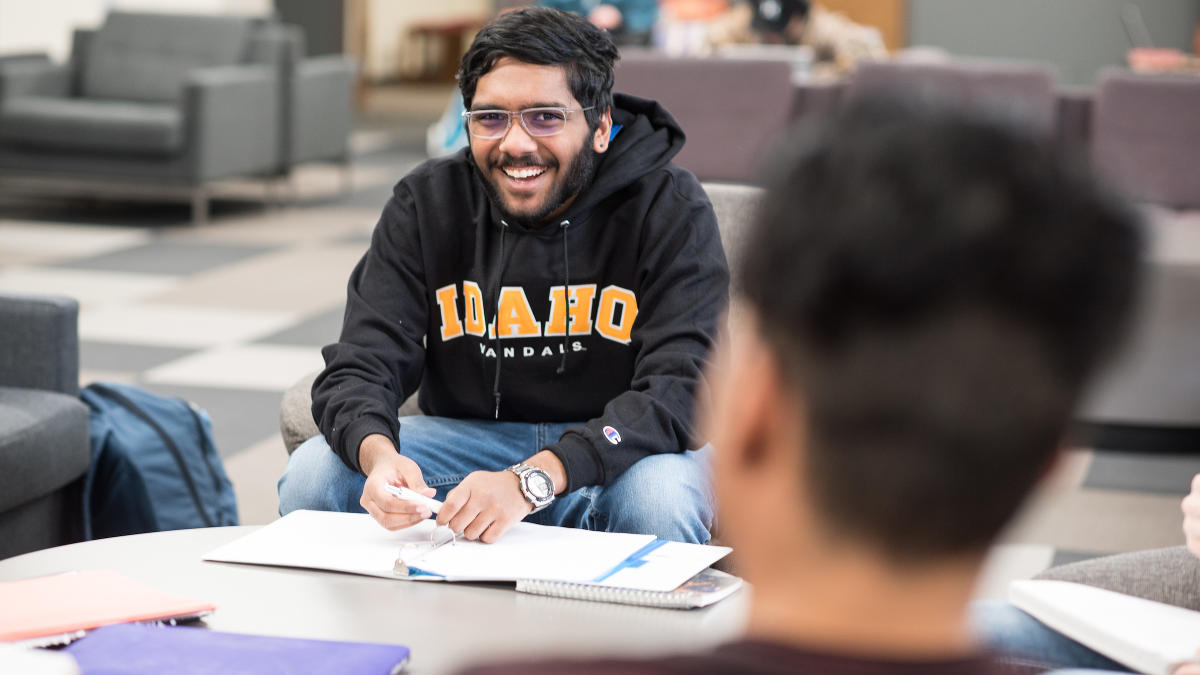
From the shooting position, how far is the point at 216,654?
125 centimetres

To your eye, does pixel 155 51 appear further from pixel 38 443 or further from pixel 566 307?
pixel 566 307

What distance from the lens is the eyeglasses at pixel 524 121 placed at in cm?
204

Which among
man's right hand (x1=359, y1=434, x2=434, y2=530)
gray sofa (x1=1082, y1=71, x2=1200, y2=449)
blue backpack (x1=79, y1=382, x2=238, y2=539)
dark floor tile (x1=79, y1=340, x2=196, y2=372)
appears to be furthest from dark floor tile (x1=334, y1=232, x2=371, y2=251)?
man's right hand (x1=359, y1=434, x2=434, y2=530)

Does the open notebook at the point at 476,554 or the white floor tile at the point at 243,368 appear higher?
the open notebook at the point at 476,554

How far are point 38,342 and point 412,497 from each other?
3.83ft

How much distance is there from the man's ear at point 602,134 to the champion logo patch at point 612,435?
46 centimetres

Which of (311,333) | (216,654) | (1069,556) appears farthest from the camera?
(311,333)

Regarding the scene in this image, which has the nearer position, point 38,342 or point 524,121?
point 524,121

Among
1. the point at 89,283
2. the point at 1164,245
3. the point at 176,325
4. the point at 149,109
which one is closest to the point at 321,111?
the point at 149,109

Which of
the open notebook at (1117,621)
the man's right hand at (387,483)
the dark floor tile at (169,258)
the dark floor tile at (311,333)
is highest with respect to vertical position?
the open notebook at (1117,621)

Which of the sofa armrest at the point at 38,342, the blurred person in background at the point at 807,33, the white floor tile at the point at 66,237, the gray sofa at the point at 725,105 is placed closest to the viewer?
the sofa armrest at the point at 38,342

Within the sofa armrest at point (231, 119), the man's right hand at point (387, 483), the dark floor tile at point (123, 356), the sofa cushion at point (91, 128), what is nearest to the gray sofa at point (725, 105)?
the dark floor tile at point (123, 356)

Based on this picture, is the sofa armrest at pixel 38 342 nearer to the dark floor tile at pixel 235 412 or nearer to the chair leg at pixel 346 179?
the dark floor tile at pixel 235 412

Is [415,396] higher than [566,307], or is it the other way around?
[566,307]
